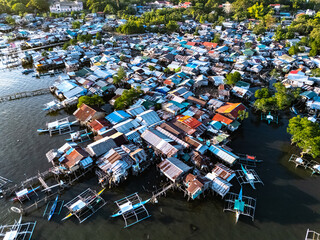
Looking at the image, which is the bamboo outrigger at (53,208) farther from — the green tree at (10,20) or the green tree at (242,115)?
the green tree at (10,20)

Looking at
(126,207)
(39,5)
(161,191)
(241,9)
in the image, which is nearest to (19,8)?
(39,5)

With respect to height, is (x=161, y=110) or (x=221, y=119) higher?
(x=161, y=110)

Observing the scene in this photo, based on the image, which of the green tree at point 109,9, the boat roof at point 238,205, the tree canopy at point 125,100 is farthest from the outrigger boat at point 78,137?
the green tree at point 109,9

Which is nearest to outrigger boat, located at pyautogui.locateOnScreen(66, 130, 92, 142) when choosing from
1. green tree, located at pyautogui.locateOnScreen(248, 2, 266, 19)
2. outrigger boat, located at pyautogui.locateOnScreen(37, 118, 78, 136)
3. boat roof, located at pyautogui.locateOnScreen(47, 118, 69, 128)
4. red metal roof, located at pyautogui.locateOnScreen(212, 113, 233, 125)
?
outrigger boat, located at pyautogui.locateOnScreen(37, 118, 78, 136)

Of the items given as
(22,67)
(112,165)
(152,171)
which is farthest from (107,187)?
(22,67)

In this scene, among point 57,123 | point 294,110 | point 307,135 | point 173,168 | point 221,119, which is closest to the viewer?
point 173,168

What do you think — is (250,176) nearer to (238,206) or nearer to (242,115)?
(238,206)
